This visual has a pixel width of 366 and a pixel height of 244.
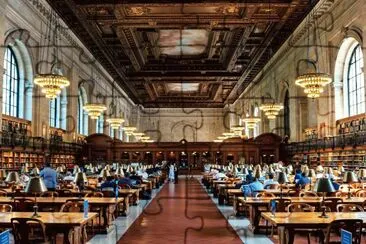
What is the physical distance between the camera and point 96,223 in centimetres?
1213

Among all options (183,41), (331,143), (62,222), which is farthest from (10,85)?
(62,222)

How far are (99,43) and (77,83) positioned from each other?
648cm

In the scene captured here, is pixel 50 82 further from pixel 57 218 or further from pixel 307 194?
pixel 57 218

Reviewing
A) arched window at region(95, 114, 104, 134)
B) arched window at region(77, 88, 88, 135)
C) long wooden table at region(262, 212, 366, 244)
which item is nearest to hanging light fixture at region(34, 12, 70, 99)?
arched window at region(77, 88, 88, 135)

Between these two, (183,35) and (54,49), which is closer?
(54,49)

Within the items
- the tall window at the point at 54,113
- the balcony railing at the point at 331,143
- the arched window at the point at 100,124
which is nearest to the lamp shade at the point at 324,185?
the balcony railing at the point at 331,143

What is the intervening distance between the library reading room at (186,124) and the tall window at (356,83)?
82 mm

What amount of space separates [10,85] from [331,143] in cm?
1534

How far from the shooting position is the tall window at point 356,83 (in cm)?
2233

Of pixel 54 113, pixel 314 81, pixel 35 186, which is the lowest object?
pixel 35 186

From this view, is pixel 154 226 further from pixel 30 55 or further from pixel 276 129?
pixel 276 129

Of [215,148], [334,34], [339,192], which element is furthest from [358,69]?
[215,148]

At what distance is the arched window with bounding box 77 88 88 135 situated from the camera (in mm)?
34931

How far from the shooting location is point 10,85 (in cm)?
2259
